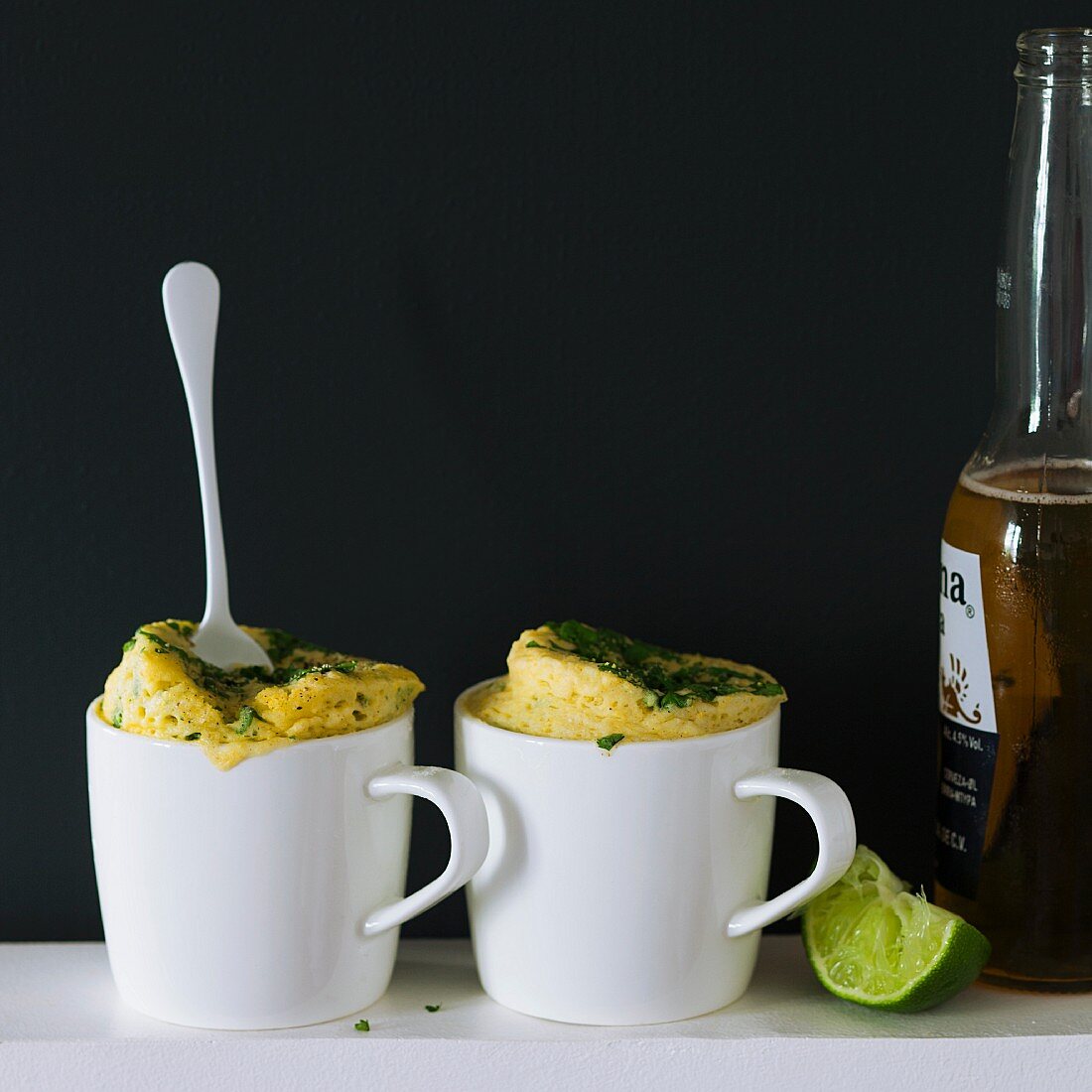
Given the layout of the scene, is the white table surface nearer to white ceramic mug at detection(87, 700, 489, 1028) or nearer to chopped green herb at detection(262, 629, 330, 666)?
white ceramic mug at detection(87, 700, 489, 1028)

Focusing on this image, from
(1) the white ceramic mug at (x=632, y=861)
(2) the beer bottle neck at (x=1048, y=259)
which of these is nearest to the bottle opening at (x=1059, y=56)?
(2) the beer bottle neck at (x=1048, y=259)

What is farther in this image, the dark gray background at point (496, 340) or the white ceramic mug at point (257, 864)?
the dark gray background at point (496, 340)

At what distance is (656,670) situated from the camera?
2.46 feet

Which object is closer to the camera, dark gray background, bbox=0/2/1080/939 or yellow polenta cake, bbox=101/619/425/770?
yellow polenta cake, bbox=101/619/425/770

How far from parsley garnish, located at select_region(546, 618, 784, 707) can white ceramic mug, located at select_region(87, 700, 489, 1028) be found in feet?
0.30

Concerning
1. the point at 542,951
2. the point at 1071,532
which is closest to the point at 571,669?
the point at 542,951

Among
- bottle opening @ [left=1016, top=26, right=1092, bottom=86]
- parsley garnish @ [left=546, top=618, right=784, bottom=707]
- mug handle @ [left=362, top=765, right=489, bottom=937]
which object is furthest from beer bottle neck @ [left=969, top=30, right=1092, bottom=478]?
mug handle @ [left=362, top=765, right=489, bottom=937]

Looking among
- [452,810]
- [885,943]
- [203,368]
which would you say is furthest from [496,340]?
[885,943]

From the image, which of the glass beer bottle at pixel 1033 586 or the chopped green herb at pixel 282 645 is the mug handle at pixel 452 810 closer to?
the chopped green herb at pixel 282 645

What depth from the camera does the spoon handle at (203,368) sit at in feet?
2.46

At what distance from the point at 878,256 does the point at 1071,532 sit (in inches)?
7.8

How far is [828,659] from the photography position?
844mm

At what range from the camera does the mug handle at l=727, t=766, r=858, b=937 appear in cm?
70

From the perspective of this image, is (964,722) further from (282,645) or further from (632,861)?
(282,645)
